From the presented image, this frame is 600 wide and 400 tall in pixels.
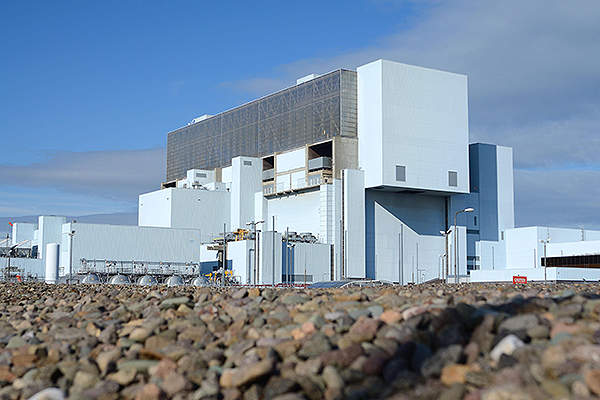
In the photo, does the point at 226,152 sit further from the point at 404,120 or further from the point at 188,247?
the point at 404,120

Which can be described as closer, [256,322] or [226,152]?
[256,322]

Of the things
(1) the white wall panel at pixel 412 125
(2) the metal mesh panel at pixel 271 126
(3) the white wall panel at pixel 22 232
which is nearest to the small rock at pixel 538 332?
(1) the white wall panel at pixel 412 125

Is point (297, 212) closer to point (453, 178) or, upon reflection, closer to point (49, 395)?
point (453, 178)

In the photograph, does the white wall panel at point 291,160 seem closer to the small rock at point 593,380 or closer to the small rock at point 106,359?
the small rock at point 106,359

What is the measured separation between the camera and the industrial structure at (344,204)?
74.8 meters

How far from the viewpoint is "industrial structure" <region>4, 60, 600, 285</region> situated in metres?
74.8

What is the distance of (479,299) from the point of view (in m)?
12.1

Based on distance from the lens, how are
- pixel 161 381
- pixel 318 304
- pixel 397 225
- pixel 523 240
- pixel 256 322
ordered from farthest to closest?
pixel 523 240 → pixel 397 225 → pixel 318 304 → pixel 256 322 → pixel 161 381

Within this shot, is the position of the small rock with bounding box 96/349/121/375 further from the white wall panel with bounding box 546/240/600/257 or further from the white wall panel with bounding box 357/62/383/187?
the white wall panel with bounding box 546/240/600/257

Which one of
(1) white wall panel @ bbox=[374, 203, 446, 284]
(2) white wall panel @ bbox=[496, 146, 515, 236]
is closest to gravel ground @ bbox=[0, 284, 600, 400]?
(1) white wall panel @ bbox=[374, 203, 446, 284]

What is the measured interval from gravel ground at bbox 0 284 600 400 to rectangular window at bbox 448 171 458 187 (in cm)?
6541

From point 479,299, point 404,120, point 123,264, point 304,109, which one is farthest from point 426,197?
point 479,299

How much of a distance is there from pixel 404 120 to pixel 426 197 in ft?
36.2

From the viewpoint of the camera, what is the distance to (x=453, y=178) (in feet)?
254
